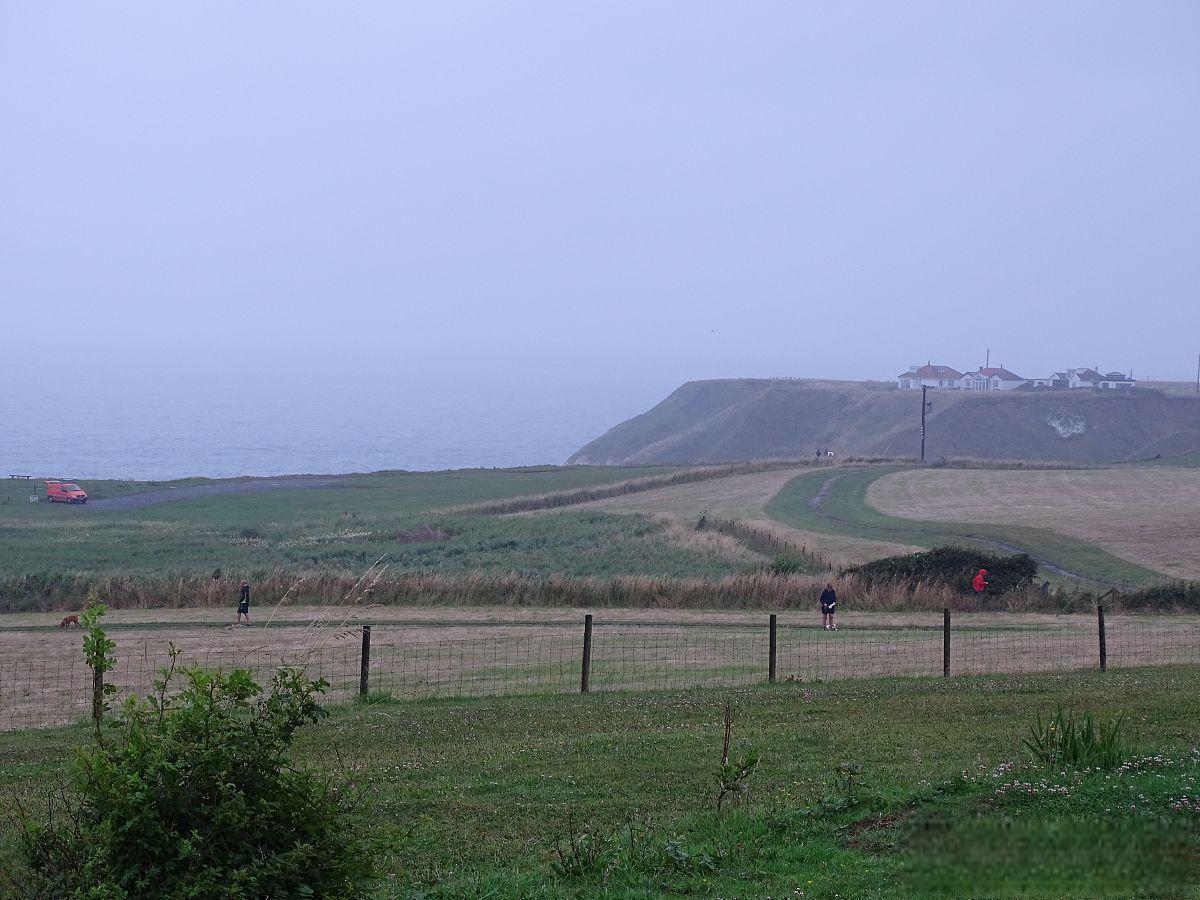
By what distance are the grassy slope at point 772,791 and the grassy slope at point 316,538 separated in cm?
1335

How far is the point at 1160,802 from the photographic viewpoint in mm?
7535

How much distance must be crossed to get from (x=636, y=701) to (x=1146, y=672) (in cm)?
801

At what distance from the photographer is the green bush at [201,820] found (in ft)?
17.4

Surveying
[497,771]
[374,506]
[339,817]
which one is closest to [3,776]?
[497,771]

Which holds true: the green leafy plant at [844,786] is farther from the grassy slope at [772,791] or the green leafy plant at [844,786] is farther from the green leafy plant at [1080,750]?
the green leafy plant at [1080,750]

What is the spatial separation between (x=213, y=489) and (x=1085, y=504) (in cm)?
5649

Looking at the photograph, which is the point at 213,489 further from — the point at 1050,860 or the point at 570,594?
the point at 1050,860

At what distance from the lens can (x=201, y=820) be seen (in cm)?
545

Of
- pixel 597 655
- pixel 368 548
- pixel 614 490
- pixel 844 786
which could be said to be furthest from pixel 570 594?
pixel 614 490

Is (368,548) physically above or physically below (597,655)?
above

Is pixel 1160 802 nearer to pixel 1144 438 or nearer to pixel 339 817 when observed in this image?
pixel 339 817

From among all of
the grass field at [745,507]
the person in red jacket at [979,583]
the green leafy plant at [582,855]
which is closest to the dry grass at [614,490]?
the grass field at [745,507]

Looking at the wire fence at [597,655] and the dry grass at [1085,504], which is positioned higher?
the dry grass at [1085,504]

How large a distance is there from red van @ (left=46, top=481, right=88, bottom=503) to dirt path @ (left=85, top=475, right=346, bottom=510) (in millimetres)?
782
